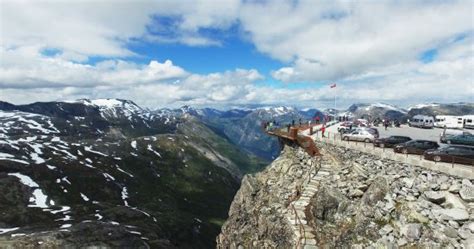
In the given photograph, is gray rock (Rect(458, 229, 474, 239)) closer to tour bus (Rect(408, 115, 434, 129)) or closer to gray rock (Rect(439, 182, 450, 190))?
gray rock (Rect(439, 182, 450, 190))

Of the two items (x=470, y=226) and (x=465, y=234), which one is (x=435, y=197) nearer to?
(x=470, y=226)

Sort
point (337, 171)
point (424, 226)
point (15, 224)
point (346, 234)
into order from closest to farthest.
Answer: point (424, 226)
point (346, 234)
point (337, 171)
point (15, 224)

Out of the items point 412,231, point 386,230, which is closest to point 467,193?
point 412,231

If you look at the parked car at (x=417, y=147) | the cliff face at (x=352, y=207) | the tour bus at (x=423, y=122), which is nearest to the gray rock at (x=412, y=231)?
the cliff face at (x=352, y=207)

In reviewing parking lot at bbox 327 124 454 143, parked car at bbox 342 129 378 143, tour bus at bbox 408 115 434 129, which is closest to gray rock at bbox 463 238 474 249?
parked car at bbox 342 129 378 143

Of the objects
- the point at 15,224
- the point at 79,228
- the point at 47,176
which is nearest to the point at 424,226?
the point at 79,228

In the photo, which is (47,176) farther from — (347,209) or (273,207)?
(347,209)

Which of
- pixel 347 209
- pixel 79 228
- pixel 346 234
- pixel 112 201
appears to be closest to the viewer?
pixel 346 234
